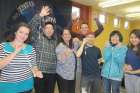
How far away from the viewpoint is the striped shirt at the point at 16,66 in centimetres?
208

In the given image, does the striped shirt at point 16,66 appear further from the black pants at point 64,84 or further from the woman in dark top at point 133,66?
the woman in dark top at point 133,66

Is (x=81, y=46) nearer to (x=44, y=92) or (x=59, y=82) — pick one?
(x=59, y=82)

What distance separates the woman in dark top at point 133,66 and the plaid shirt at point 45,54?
106cm

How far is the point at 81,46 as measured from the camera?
3283 mm

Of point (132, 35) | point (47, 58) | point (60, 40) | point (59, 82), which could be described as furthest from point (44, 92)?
point (132, 35)

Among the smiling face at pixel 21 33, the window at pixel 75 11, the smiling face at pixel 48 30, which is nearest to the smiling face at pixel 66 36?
the smiling face at pixel 48 30

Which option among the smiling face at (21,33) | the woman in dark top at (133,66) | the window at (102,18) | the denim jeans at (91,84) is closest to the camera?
the smiling face at (21,33)

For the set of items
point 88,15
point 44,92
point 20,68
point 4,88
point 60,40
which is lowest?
point 44,92

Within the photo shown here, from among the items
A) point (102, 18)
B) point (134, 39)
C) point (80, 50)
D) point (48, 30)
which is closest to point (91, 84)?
point (80, 50)

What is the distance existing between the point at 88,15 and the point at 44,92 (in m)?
6.90

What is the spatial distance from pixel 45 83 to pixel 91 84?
0.77m

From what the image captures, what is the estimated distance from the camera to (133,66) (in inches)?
122

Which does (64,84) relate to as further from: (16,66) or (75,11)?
(75,11)

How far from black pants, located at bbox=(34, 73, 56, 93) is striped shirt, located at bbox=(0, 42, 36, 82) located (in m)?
0.94
